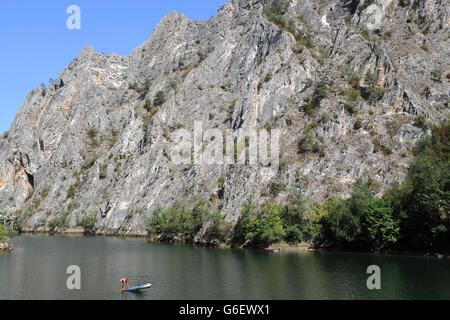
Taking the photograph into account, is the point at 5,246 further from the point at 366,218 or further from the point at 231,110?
the point at 231,110

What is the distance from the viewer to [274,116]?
10500 centimetres

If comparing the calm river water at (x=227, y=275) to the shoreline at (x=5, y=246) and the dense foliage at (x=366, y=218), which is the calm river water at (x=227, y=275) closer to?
the shoreline at (x=5, y=246)

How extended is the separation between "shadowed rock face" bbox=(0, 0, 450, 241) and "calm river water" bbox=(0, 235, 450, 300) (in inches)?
976

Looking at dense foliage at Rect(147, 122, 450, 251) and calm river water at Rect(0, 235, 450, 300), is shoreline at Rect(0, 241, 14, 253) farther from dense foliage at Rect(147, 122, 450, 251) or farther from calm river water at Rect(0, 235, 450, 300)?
dense foliage at Rect(147, 122, 450, 251)

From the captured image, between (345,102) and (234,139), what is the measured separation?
30433 mm

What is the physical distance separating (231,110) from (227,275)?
85501 millimetres

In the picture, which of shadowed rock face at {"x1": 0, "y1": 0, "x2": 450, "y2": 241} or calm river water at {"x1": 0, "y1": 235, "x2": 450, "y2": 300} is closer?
calm river water at {"x1": 0, "y1": 235, "x2": 450, "y2": 300}

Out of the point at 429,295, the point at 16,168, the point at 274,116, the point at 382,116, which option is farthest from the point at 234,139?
the point at 16,168

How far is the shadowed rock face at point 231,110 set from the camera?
8756 centimetres

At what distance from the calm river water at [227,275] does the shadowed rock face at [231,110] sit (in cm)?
2479

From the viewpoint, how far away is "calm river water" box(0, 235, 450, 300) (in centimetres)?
3672

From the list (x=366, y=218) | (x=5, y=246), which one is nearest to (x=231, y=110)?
(x=366, y=218)

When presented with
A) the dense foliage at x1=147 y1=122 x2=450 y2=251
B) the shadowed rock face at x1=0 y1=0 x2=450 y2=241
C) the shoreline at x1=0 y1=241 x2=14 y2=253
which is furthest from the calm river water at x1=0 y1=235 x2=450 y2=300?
the shadowed rock face at x1=0 y1=0 x2=450 y2=241
